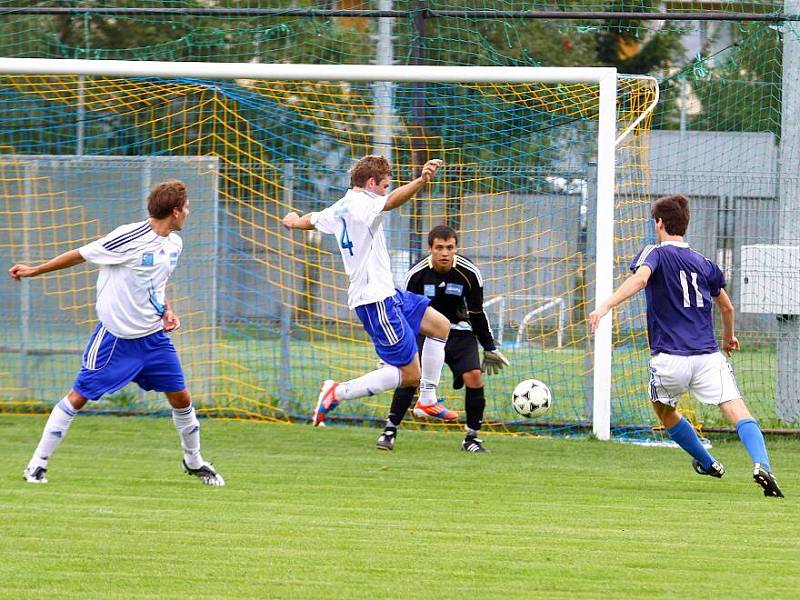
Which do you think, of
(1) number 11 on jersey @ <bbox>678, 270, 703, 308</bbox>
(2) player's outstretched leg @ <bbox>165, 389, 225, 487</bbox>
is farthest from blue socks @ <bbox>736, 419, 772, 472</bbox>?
(2) player's outstretched leg @ <bbox>165, 389, 225, 487</bbox>

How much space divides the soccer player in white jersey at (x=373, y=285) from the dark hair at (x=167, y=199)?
135 centimetres

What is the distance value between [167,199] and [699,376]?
342 centimetres

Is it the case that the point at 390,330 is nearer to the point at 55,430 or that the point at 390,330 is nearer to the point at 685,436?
the point at 685,436

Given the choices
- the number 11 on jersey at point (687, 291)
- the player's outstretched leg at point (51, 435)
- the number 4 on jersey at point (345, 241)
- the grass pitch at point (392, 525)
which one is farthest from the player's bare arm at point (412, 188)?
the player's outstretched leg at point (51, 435)

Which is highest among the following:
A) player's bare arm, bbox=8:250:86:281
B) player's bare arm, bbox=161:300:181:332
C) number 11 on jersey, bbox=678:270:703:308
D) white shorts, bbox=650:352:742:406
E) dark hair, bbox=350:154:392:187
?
dark hair, bbox=350:154:392:187

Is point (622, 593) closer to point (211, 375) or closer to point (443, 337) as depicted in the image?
point (443, 337)

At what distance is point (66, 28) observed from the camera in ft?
77.2

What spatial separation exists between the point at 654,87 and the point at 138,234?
17.2 feet

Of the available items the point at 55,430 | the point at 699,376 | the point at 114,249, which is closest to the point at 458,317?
the point at 699,376

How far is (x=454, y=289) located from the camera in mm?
9906

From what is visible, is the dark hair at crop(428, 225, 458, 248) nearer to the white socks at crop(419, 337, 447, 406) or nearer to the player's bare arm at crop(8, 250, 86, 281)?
the white socks at crop(419, 337, 447, 406)

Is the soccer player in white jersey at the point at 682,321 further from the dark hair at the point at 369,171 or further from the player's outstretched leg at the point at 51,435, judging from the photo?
the player's outstretched leg at the point at 51,435

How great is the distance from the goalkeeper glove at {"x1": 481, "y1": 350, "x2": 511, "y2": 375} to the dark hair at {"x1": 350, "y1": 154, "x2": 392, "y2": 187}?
2097 mm

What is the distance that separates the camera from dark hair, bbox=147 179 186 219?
287 inches
